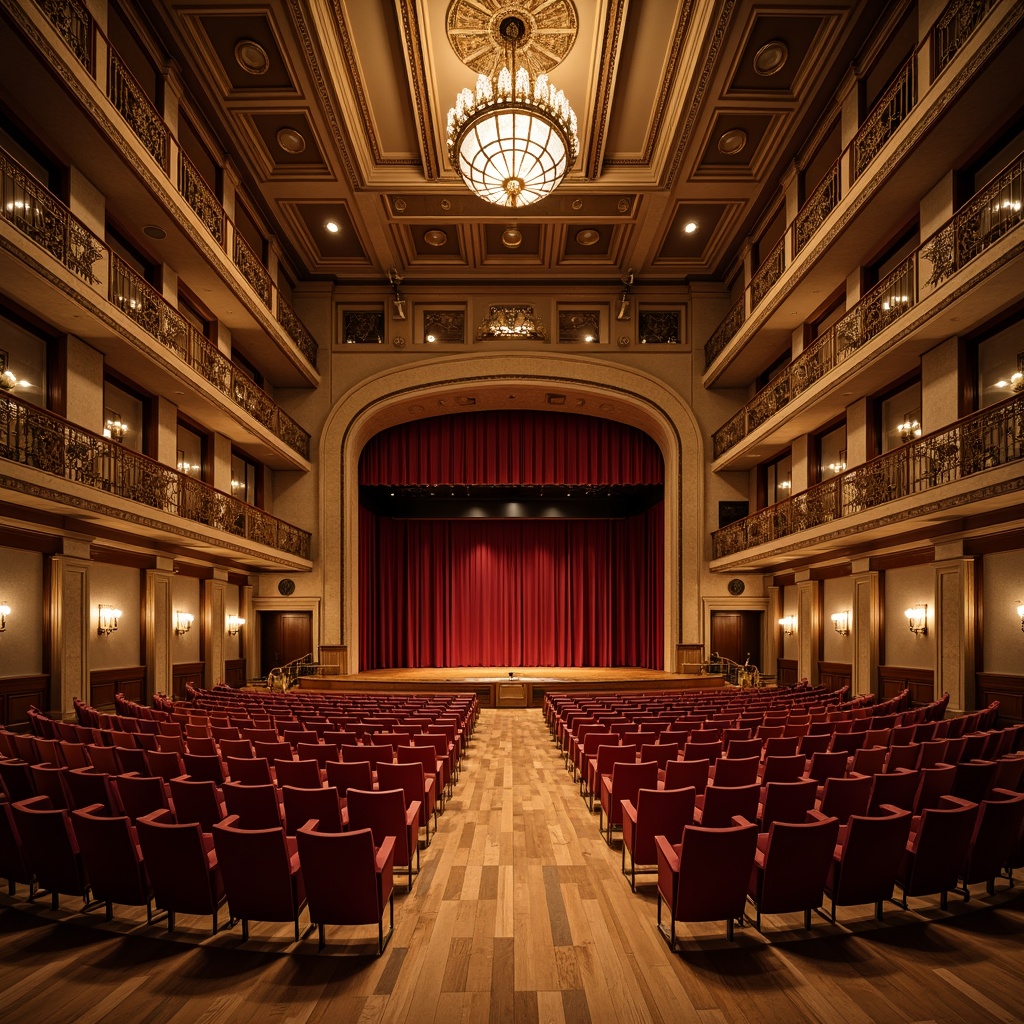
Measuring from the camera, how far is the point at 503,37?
11.1 m

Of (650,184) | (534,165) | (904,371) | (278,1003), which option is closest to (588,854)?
(278,1003)

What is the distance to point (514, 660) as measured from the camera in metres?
22.7

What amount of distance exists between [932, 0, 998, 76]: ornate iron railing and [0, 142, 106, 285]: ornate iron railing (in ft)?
35.8

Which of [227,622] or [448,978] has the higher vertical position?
[227,622]

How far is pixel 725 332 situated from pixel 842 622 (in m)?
7.75

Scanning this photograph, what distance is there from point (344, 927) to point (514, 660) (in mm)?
18848

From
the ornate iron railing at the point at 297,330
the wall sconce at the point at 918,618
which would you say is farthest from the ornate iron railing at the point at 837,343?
the ornate iron railing at the point at 297,330

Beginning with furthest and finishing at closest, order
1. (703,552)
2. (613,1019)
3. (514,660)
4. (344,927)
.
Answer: (514,660)
(703,552)
(344,927)
(613,1019)

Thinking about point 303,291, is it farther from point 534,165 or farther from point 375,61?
point 534,165

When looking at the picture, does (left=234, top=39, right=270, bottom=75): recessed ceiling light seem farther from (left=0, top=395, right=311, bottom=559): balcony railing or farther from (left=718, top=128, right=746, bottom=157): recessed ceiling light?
(left=718, top=128, right=746, bottom=157): recessed ceiling light

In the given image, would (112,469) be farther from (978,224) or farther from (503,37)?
(978,224)

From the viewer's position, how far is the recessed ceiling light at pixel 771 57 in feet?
37.0

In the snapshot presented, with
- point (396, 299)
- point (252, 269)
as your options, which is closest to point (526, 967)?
point (252, 269)

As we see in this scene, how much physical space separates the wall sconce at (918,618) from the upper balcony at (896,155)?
5.95m
